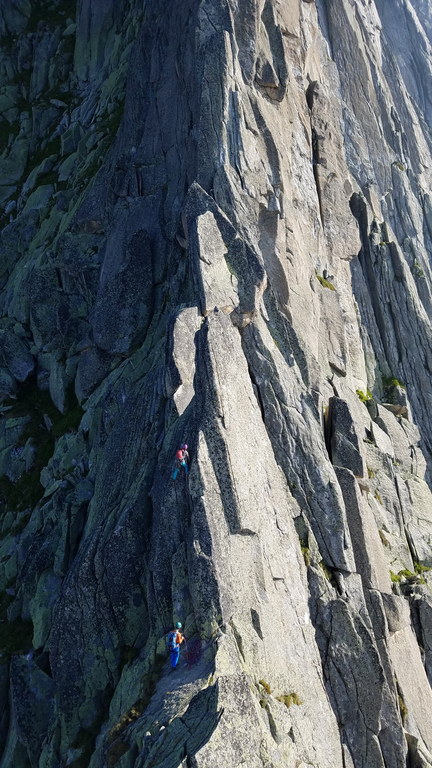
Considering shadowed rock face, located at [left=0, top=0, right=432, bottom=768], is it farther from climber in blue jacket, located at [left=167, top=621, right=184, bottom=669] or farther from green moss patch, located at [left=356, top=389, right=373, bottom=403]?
climber in blue jacket, located at [left=167, top=621, right=184, bottom=669]

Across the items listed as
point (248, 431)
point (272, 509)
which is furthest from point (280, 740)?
point (248, 431)

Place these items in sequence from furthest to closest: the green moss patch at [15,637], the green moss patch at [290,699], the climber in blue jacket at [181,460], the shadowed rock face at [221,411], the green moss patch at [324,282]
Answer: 1. the green moss patch at [324,282]
2. the green moss patch at [15,637]
3. the climber in blue jacket at [181,460]
4. the shadowed rock face at [221,411]
5. the green moss patch at [290,699]

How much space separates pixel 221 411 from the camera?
34.2 meters

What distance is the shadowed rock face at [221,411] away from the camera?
1214 inches

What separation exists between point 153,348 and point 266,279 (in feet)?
25.5

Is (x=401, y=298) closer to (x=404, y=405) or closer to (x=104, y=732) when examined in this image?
(x=404, y=405)

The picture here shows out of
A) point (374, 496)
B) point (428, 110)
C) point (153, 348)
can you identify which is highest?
point (428, 110)

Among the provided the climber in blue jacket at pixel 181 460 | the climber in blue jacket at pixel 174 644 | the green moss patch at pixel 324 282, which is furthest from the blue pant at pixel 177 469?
the green moss patch at pixel 324 282

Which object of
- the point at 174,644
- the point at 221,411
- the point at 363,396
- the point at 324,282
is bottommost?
the point at 174,644

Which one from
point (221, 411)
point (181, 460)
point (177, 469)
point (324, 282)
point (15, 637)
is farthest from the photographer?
point (324, 282)

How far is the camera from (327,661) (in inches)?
1364

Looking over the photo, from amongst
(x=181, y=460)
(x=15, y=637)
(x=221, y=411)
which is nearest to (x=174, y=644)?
(x=181, y=460)

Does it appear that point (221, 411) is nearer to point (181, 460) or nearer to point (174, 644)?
point (181, 460)

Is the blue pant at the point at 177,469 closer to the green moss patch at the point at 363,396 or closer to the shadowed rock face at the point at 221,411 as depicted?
the shadowed rock face at the point at 221,411
